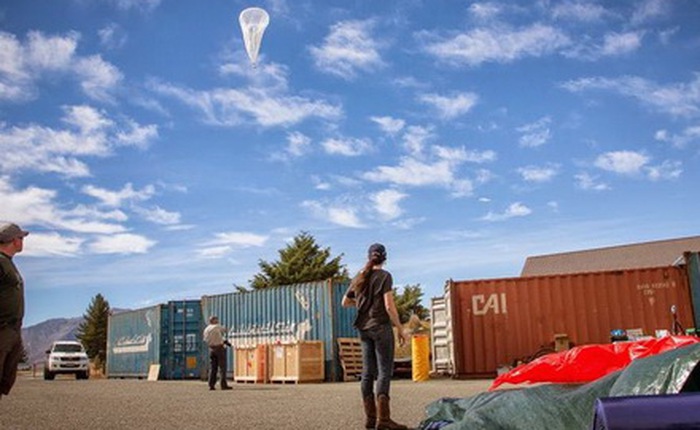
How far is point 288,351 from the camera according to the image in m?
20.2

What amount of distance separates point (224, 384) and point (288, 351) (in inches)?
162

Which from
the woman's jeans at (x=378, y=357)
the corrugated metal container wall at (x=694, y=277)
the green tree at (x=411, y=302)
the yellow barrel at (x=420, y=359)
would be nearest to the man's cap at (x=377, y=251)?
the woman's jeans at (x=378, y=357)

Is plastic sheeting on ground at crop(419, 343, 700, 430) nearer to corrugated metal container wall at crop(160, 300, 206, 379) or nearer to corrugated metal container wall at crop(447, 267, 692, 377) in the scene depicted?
corrugated metal container wall at crop(447, 267, 692, 377)

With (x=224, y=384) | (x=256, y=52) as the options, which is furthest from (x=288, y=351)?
(x=256, y=52)

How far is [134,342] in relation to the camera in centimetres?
3073

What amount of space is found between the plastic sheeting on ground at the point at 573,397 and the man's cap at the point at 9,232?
3310 millimetres

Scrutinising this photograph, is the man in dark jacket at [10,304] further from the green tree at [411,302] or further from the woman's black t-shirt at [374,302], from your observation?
the green tree at [411,302]

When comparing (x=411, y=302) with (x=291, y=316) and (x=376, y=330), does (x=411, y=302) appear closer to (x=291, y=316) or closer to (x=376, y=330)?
(x=291, y=316)

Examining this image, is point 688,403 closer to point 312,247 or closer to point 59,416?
point 59,416

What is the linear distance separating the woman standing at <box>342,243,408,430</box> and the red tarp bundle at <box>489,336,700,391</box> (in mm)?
1232

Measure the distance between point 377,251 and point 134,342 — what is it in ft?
89.3

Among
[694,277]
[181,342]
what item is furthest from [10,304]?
[181,342]

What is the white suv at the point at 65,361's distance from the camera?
28.4 metres

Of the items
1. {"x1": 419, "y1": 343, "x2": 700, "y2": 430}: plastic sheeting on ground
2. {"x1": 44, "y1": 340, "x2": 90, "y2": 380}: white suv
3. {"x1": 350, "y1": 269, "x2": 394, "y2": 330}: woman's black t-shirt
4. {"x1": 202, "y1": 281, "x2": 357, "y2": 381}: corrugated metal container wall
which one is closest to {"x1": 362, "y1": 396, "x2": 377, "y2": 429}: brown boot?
{"x1": 350, "y1": 269, "x2": 394, "y2": 330}: woman's black t-shirt
